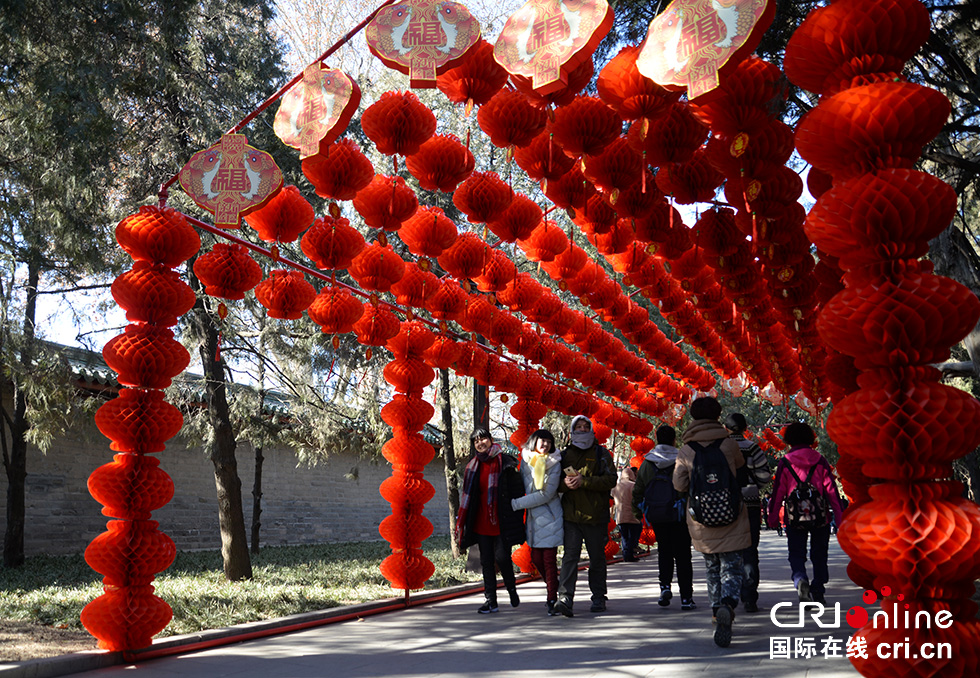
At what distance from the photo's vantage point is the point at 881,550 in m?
2.71

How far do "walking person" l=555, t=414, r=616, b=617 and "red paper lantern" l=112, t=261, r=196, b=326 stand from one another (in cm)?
364

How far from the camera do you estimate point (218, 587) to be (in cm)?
861

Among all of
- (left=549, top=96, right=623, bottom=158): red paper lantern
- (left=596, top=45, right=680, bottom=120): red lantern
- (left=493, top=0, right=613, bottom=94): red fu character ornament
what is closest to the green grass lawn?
(left=549, top=96, right=623, bottom=158): red paper lantern

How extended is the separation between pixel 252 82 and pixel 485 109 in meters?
6.08

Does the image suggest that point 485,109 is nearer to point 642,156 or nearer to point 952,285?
point 642,156

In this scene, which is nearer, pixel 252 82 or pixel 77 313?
pixel 252 82

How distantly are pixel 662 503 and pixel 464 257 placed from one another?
9.83 feet

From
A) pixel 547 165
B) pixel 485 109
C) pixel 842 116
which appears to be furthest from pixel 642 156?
pixel 842 116

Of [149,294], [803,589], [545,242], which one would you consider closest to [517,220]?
[545,242]

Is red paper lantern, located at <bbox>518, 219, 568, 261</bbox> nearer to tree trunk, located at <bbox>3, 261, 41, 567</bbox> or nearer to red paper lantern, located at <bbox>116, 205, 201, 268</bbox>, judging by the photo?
red paper lantern, located at <bbox>116, 205, 201, 268</bbox>

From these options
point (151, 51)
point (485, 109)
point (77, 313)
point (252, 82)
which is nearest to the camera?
point (485, 109)

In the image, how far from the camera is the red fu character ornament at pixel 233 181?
5.32 m

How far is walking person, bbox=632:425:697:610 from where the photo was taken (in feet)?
22.5

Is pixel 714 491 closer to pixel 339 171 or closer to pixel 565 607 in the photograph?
pixel 565 607
